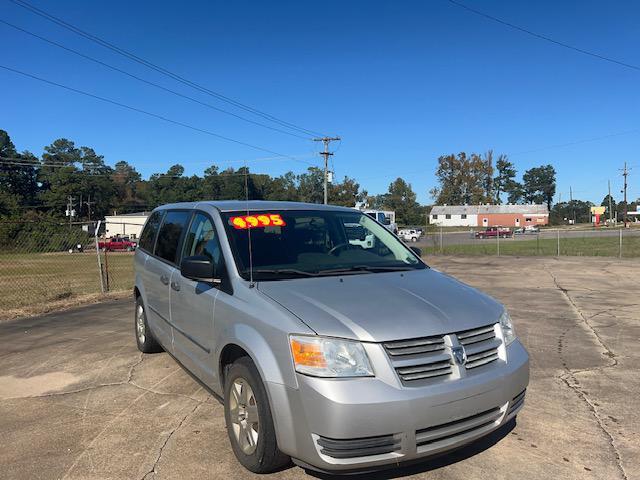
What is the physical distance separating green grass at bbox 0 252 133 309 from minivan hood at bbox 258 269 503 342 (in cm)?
865

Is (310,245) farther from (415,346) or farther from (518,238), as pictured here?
(518,238)

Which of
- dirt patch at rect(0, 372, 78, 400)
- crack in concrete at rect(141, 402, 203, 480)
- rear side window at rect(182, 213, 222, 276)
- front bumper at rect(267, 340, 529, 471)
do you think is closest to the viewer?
front bumper at rect(267, 340, 529, 471)

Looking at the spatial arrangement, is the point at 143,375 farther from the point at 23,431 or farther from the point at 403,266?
the point at 403,266

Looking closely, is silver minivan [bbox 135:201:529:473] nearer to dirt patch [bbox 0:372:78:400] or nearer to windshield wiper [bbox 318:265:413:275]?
windshield wiper [bbox 318:265:413:275]

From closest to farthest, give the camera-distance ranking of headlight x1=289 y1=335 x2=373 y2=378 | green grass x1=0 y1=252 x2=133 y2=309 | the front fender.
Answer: headlight x1=289 y1=335 x2=373 y2=378
the front fender
green grass x1=0 y1=252 x2=133 y2=309

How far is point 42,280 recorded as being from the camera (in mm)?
15070

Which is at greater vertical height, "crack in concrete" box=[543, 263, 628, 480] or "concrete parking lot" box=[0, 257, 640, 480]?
"concrete parking lot" box=[0, 257, 640, 480]

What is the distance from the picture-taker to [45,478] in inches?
123

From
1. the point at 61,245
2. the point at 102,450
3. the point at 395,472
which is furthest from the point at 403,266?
the point at 61,245

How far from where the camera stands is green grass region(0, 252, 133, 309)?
10898 mm

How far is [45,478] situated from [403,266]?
2866mm

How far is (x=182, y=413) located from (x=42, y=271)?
15.7 m

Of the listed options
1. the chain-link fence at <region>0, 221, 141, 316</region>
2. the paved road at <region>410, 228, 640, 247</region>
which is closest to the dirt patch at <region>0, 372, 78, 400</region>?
the chain-link fence at <region>0, 221, 141, 316</region>

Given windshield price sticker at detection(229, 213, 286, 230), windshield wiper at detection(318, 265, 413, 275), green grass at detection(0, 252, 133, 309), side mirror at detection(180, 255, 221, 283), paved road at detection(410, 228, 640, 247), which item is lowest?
paved road at detection(410, 228, 640, 247)
